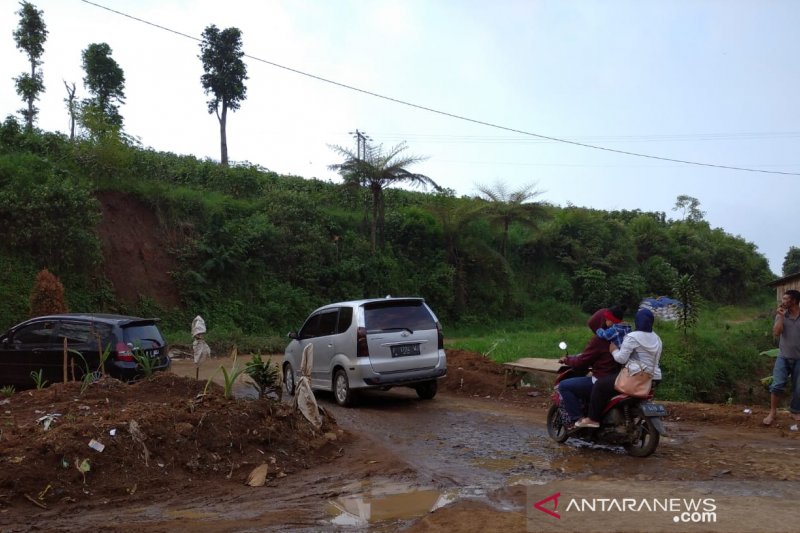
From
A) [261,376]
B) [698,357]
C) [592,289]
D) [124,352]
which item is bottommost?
[698,357]

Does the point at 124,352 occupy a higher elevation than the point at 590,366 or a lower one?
lower

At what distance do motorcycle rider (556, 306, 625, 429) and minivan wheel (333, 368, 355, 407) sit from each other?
4.05m

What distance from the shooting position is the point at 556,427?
26.1 feet

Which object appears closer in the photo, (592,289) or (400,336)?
(400,336)

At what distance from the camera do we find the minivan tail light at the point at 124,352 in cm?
1080

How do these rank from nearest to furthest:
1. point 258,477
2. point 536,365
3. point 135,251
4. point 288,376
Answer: point 258,477
point 536,365
point 288,376
point 135,251

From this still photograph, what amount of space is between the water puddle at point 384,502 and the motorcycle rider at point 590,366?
217 cm

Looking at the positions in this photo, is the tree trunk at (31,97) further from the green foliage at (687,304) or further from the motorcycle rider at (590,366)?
the motorcycle rider at (590,366)

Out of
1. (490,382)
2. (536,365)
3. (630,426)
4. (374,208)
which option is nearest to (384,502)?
(630,426)

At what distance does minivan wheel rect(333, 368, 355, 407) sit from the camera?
34.8 feet

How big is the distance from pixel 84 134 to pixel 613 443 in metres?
23.6

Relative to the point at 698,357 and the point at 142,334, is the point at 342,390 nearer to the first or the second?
the point at 142,334

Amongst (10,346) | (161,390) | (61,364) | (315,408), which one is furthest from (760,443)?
(10,346)

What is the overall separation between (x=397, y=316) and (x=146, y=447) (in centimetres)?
512
